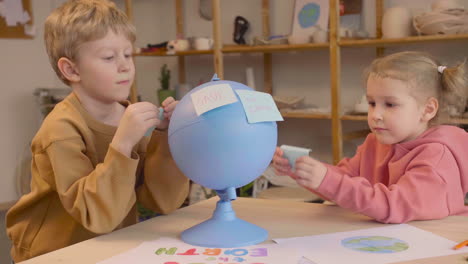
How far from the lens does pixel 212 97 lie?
1036mm

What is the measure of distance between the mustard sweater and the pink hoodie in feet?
1.33

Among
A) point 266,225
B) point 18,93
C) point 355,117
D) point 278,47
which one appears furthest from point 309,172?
point 18,93

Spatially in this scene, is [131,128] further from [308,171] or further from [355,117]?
[355,117]

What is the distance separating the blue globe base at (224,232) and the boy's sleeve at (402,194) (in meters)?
0.21

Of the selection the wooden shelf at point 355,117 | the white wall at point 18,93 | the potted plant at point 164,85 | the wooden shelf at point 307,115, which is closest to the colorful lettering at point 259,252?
the wooden shelf at point 355,117

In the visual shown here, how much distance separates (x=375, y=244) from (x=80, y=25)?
855 millimetres

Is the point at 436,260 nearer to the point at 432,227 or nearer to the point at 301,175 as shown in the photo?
the point at 432,227

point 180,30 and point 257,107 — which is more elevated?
point 180,30

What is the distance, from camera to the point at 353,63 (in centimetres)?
340

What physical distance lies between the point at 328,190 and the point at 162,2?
343cm

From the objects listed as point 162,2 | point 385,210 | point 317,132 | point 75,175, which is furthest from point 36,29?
point 385,210

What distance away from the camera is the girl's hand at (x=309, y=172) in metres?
1.18

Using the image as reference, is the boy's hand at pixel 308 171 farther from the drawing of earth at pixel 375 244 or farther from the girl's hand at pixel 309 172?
the drawing of earth at pixel 375 244

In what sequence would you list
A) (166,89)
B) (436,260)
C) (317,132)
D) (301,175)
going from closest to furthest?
1. (436,260)
2. (301,175)
3. (317,132)
4. (166,89)
